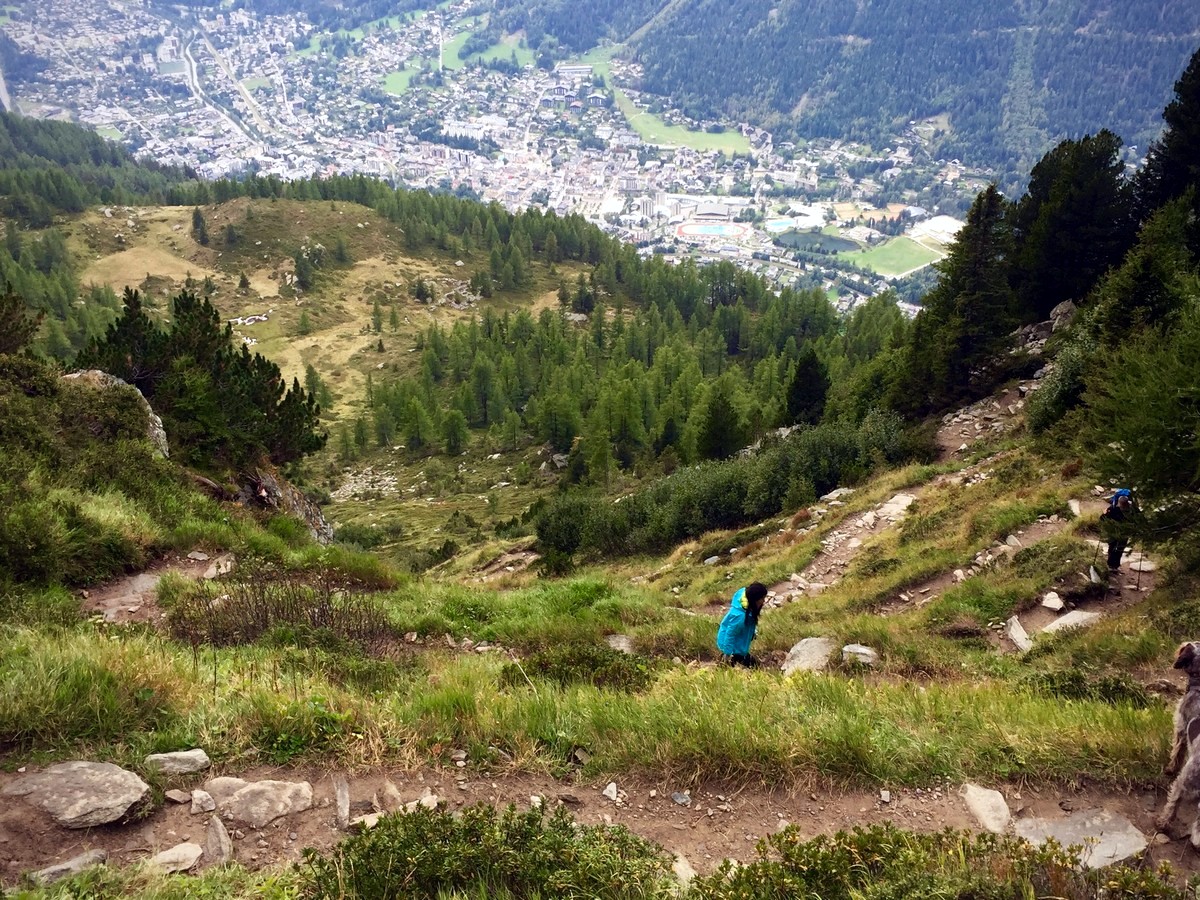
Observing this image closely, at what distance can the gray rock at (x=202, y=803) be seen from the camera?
4770 millimetres

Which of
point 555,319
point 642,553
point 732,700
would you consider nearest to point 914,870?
point 732,700

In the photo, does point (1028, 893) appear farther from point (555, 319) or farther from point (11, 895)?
point (555, 319)

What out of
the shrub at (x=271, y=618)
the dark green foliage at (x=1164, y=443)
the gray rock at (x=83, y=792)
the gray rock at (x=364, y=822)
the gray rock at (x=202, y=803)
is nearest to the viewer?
the gray rock at (x=83, y=792)

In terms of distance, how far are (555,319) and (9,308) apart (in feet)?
318

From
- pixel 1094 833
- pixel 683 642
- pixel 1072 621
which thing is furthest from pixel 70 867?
pixel 1072 621

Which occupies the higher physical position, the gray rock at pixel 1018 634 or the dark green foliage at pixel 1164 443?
the dark green foliage at pixel 1164 443

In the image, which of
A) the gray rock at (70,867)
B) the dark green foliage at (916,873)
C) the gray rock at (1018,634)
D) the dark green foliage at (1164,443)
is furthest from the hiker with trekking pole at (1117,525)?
the gray rock at (70,867)

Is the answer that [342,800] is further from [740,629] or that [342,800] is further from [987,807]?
[740,629]

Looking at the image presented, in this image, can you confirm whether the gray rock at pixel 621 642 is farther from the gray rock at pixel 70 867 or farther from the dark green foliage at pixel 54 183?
the dark green foliage at pixel 54 183

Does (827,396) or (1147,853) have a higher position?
(1147,853)

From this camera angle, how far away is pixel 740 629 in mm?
9492

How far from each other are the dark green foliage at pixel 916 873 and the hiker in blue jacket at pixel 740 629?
16.4ft

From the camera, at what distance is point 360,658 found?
803 cm

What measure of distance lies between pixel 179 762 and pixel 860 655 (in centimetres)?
853
